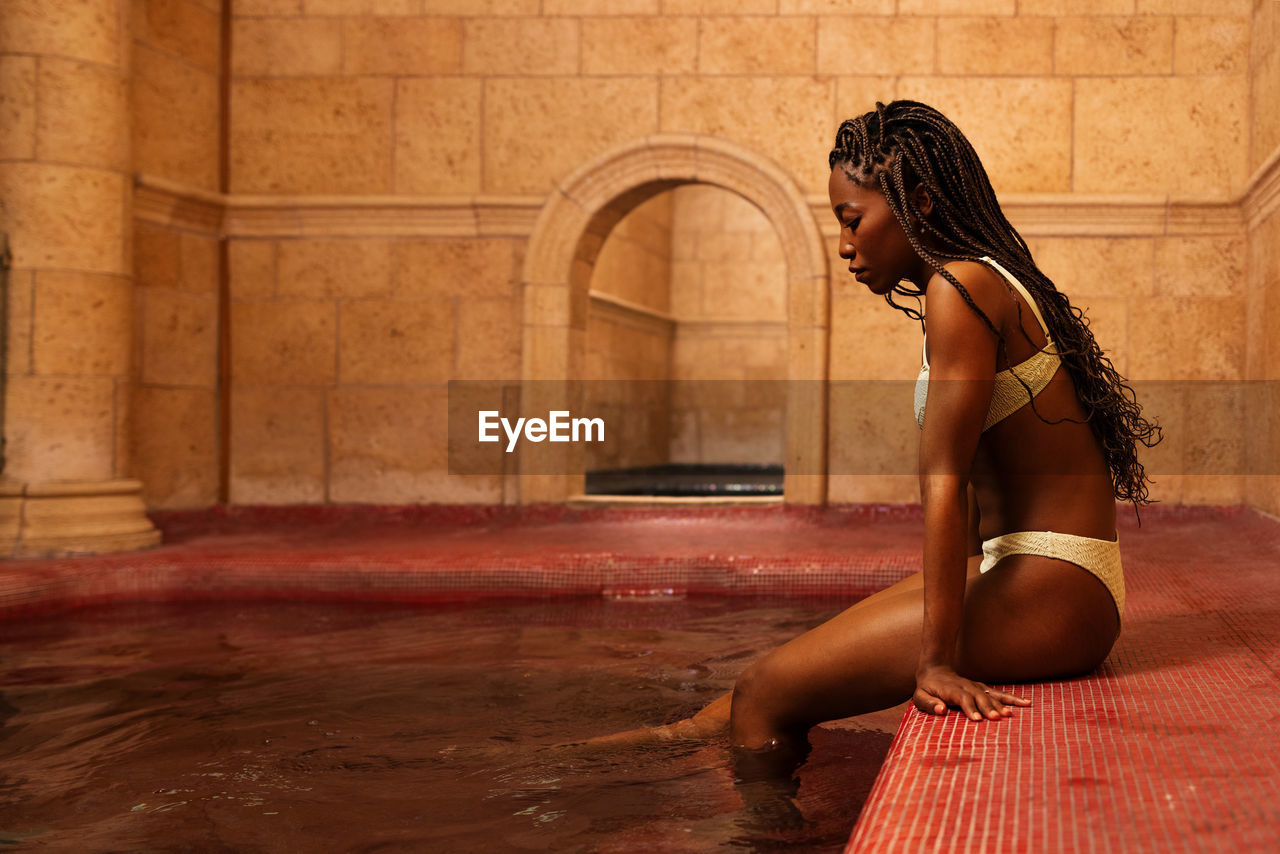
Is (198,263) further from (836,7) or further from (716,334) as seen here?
(716,334)

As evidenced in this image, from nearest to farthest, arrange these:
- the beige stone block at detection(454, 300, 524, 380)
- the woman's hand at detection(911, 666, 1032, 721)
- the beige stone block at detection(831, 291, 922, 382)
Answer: the woman's hand at detection(911, 666, 1032, 721), the beige stone block at detection(831, 291, 922, 382), the beige stone block at detection(454, 300, 524, 380)

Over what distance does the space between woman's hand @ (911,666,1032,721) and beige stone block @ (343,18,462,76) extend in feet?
24.0

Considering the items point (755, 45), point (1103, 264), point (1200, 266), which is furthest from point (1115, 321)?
point (755, 45)

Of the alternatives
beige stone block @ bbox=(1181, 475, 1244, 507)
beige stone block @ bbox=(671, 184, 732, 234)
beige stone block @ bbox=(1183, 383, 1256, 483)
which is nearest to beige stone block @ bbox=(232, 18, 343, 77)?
beige stone block @ bbox=(1183, 383, 1256, 483)

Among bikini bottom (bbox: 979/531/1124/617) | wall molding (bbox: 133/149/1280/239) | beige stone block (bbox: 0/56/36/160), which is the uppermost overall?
beige stone block (bbox: 0/56/36/160)

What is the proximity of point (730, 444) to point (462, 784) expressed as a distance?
13.1m

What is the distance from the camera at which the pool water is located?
248 cm

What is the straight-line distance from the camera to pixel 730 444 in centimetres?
1578

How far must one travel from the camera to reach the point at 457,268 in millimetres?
8656

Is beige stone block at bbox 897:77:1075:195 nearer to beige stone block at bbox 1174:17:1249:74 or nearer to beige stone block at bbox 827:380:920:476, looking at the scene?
beige stone block at bbox 1174:17:1249:74

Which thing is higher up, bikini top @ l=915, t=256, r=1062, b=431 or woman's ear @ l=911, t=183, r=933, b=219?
woman's ear @ l=911, t=183, r=933, b=219

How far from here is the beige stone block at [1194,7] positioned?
26.6 ft

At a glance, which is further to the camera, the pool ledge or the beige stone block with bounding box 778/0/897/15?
the beige stone block with bounding box 778/0/897/15

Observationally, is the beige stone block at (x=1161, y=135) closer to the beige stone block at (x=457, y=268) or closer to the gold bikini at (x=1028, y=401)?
the beige stone block at (x=457, y=268)
